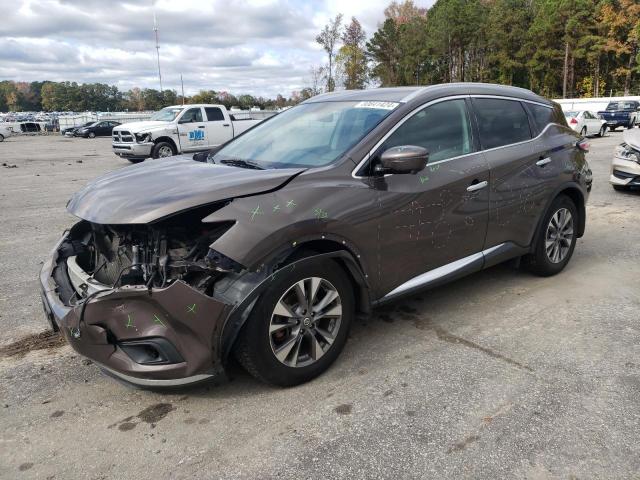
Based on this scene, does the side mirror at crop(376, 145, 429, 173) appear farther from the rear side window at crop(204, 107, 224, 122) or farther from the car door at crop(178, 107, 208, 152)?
the rear side window at crop(204, 107, 224, 122)

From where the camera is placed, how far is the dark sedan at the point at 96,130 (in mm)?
42406

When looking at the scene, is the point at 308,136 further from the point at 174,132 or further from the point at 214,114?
the point at 214,114

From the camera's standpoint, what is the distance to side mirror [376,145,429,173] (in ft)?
10.1

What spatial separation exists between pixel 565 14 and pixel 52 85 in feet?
385

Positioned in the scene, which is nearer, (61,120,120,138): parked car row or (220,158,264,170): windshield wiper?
(220,158,264,170): windshield wiper

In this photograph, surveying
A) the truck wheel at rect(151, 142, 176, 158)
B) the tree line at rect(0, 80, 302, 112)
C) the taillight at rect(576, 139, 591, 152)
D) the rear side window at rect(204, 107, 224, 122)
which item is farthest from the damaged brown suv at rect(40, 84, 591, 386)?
the tree line at rect(0, 80, 302, 112)

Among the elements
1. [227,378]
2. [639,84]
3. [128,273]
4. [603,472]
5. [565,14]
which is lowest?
[603,472]

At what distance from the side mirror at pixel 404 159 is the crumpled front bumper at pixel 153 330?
128 cm

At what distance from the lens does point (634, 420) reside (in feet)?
8.96

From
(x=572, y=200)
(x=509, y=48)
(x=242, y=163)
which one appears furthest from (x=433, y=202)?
(x=509, y=48)

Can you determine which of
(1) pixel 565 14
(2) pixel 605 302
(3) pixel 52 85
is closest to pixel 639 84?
(1) pixel 565 14

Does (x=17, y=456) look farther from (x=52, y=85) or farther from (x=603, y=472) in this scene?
(x=52, y=85)

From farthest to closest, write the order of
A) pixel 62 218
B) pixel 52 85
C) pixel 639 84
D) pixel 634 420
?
pixel 52 85
pixel 639 84
pixel 62 218
pixel 634 420

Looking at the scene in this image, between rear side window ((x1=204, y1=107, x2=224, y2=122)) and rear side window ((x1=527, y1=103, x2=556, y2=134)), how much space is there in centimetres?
1443
